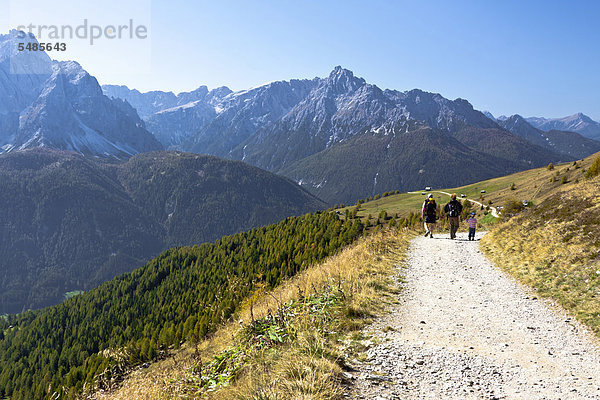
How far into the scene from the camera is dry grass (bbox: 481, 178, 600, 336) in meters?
Answer: 11.1

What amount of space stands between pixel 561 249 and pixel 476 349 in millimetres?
11629

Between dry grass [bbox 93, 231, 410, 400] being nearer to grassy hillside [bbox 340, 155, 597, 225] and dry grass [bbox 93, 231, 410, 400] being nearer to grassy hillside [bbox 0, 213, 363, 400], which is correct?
grassy hillside [bbox 340, 155, 597, 225]

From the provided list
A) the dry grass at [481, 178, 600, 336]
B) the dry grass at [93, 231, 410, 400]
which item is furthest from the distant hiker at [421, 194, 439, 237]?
the dry grass at [93, 231, 410, 400]

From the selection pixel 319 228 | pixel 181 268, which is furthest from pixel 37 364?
pixel 319 228

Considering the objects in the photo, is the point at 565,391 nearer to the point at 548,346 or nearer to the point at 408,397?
the point at 548,346

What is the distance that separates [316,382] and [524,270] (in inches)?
560

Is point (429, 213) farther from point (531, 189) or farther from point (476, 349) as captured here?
point (531, 189)

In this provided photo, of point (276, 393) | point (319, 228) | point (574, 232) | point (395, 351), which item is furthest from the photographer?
point (319, 228)

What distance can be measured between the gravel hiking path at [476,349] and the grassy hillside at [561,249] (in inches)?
33.0

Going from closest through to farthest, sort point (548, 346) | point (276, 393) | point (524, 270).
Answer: point (276, 393), point (548, 346), point (524, 270)

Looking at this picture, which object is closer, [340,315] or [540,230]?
[340,315]

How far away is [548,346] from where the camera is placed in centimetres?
795

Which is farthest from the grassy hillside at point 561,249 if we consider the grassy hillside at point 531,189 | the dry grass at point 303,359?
the grassy hillside at point 531,189

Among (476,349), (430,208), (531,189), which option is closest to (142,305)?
(430,208)
